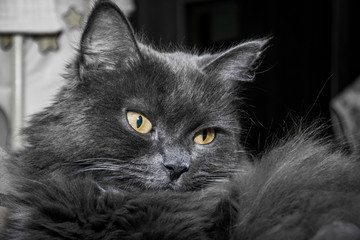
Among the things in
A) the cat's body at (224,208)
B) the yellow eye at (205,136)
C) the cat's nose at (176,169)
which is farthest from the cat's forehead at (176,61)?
the cat's body at (224,208)

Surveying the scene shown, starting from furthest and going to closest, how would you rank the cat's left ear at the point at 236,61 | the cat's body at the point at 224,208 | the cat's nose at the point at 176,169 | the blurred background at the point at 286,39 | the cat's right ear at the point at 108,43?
the blurred background at the point at 286,39, the cat's left ear at the point at 236,61, the cat's right ear at the point at 108,43, the cat's nose at the point at 176,169, the cat's body at the point at 224,208

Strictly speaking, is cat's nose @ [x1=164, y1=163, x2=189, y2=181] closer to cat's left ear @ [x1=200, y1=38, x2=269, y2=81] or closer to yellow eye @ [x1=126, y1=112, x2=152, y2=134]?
yellow eye @ [x1=126, y1=112, x2=152, y2=134]

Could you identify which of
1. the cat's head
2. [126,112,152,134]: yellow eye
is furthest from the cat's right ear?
[126,112,152,134]: yellow eye

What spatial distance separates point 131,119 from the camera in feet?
3.18

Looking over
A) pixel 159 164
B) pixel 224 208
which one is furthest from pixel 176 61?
pixel 224 208

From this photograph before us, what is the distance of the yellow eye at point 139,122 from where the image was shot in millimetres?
963

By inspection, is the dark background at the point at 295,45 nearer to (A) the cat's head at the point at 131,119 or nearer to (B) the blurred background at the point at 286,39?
(B) the blurred background at the point at 286,39

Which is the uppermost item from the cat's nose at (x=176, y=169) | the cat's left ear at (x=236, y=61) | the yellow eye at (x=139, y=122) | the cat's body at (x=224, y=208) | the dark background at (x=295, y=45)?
the dark background at (x=295, y=45)

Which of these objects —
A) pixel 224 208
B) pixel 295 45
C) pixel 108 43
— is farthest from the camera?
pixel 295 45

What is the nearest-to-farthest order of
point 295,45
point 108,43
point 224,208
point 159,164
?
point 224,208
point 159,164
point 108,43
point 295,45

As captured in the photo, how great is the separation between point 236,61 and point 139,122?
443 mm

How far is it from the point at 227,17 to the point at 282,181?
379cm

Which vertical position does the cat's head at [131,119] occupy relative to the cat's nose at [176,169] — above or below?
above

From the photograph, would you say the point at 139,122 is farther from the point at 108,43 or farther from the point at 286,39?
the point at 286,39
